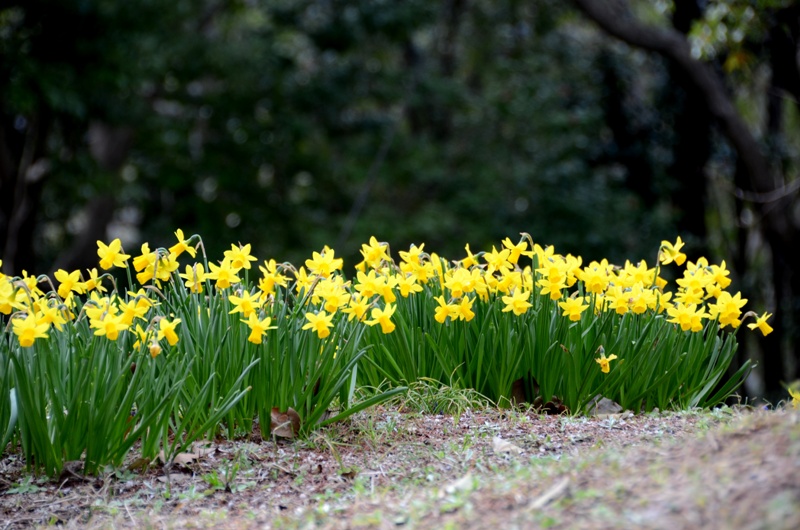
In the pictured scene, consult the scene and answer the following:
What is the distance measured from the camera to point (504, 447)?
9.55 feet

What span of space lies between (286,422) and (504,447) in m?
0.76

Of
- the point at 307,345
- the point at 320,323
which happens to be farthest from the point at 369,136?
the point at 320,323

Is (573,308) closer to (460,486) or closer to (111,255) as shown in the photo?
(460,486)

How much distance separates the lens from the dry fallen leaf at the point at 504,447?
2.90m

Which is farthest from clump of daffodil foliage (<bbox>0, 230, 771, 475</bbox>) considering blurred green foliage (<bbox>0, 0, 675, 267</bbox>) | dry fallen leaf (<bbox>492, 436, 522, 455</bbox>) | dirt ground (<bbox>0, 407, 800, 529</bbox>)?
blurred green foliage (<bbox>0, 0, 675, 267</bbox>)

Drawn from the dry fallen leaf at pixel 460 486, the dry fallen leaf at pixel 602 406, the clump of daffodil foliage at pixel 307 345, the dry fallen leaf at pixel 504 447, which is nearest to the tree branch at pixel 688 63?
the clump of daffodil foliage at pixel 307 345

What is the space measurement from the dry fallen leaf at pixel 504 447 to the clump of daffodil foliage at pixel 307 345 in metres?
0.37

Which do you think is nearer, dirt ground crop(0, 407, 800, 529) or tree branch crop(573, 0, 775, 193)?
dirt ground crop(0, 407, 800, 529)

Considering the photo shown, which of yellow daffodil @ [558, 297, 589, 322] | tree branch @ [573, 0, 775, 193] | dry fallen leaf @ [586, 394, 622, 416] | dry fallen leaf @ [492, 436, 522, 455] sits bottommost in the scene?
dry fallen leaf @ [586, 394, 622, 416]

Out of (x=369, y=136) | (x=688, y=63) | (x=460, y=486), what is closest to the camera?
(x=460, y=486)

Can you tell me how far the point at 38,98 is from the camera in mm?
9039

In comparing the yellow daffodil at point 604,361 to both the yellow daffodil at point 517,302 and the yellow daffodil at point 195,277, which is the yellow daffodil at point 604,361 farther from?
the yellow daffodil at point 195,277

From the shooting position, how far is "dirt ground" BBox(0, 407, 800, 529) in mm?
1901

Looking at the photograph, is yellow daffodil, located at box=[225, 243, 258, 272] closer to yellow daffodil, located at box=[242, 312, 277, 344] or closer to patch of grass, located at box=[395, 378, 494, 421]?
yellow daffodil, located at box=[242, 312, 277, 344]
